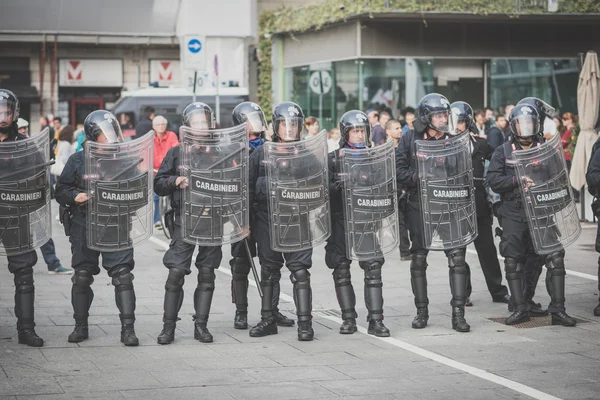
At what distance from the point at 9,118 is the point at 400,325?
3.54 m

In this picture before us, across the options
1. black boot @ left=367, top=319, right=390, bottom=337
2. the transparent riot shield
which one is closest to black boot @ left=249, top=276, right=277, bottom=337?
the transparent riot shield

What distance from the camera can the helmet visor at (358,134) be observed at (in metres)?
8.12

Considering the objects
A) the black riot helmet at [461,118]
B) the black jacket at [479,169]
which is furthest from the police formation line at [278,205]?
the black jacket at [479,169]

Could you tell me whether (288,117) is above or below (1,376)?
above

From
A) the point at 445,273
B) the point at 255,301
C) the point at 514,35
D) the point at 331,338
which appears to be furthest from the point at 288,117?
the point at 514,35

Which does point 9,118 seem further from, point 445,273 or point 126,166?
point 445,273

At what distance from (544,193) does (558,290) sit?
796 millimetres

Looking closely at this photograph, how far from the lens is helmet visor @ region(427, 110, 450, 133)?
833 centimetres

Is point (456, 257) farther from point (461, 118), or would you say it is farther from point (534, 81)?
point (534, 81)

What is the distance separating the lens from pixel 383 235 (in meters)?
8.12

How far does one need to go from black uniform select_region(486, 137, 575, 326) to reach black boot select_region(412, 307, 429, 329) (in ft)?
2.25

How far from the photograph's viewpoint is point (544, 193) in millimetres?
8344

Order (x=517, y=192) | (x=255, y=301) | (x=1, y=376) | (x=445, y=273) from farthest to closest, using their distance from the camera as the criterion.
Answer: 1. (x=445, y=273)
2. (x=255, y=301)
3. (x=517, y=192)
4. (x=1, y=376)

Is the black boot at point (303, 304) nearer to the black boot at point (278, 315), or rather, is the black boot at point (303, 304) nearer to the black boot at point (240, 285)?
the black boot at point (278, 315)
